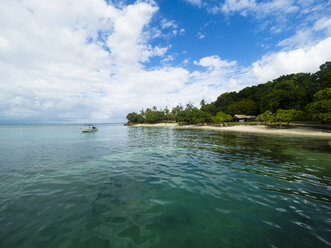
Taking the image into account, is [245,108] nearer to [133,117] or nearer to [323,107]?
[323,107]

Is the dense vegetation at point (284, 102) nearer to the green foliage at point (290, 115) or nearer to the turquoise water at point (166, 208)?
the green foliage at point (290, 115)

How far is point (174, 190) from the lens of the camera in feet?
24.8

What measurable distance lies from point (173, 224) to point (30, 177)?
11132 millimetres

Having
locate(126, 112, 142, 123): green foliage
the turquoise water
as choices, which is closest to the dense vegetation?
locate(126, 112, 142, 123): green foliage

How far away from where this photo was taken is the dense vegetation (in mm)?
42781

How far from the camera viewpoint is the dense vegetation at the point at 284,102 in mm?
42781

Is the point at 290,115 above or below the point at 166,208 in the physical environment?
above

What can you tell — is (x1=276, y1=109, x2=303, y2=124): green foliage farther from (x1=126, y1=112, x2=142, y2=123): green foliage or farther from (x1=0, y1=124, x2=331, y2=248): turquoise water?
(x1=126, y1=112, x2=142, y2=123): green foliage

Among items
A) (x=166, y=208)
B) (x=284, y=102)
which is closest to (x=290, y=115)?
(x=284, y=102)

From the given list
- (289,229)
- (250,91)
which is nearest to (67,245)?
(289,229)

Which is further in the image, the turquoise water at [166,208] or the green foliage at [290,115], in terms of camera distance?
the green foliage at [290,115]

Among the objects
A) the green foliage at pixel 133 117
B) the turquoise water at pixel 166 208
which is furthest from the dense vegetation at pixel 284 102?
the turquoise water at pixel 166 208

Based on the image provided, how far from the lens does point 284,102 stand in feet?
216

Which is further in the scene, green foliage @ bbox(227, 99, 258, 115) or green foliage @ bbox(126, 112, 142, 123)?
green foliage @ bbox(126, 112, 142, 123)
